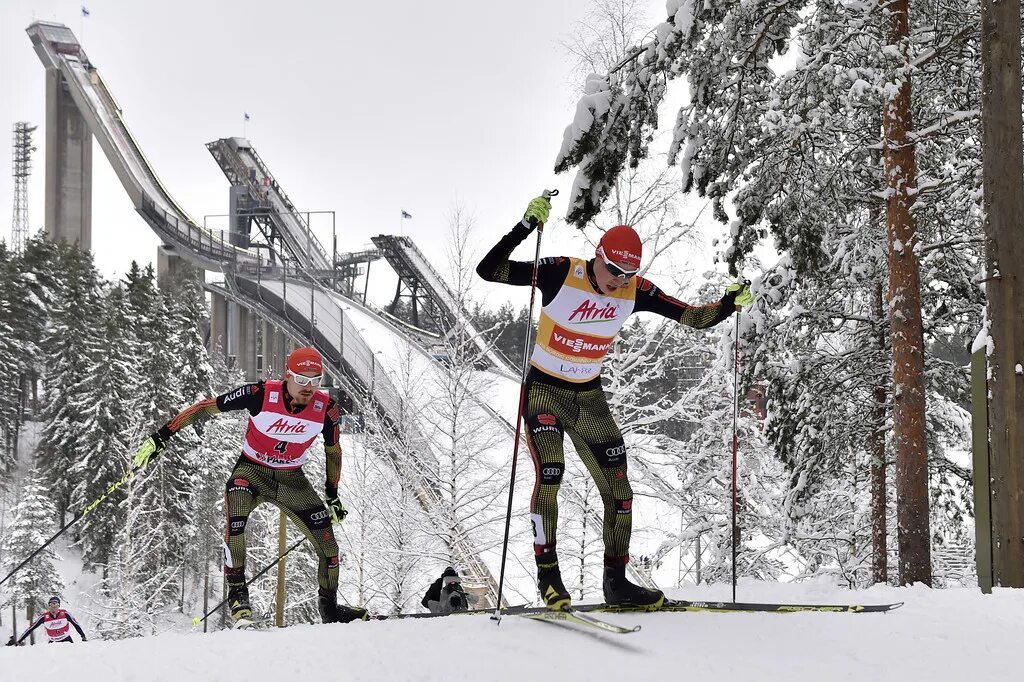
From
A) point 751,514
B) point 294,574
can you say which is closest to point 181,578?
point 294,574

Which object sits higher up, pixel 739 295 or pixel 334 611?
pixel 739 295

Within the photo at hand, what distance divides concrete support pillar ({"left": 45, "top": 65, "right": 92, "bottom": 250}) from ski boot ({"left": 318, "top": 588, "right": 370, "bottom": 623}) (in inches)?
2122

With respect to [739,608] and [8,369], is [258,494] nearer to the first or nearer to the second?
[739,608]

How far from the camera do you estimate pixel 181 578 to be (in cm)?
3575

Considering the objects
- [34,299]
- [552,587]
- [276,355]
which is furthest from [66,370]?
[552,587]

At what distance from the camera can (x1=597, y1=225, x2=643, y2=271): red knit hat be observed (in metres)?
4.87

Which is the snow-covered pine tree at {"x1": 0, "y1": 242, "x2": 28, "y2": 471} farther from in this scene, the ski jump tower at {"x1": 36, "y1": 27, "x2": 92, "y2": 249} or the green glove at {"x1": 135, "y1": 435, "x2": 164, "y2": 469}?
the green glove at {"x1": 135, "y1": 435, "x2": 164, "y2": 469}

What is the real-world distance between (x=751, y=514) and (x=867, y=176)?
27.8 feet

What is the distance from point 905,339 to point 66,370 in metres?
35.0

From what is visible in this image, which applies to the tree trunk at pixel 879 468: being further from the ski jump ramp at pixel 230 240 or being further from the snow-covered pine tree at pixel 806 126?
the ski jump ramp at pixel 230 240

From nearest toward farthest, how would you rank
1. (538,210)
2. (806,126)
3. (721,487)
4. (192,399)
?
(538,210)
(806,126)
(721,487)
(192,399)

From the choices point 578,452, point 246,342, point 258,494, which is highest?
point 246,342

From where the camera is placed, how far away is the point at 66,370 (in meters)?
35.2

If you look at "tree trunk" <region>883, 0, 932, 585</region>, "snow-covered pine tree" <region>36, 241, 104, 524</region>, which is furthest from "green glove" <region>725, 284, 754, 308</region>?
"snow-covered pine tree" <region>36, 241, 104, 524</region>
